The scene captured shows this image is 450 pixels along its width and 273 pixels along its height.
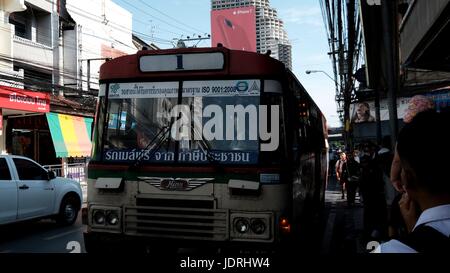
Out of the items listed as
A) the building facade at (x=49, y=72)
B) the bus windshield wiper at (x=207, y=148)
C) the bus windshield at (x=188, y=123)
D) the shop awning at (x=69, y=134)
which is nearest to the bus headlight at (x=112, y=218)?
the bus windshield at (x=188, y=123)

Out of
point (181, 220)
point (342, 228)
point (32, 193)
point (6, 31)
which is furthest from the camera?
point (6, 31)

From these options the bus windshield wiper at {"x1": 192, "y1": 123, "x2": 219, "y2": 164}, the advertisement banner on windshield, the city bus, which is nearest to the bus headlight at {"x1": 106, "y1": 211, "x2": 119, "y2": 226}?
the city bus

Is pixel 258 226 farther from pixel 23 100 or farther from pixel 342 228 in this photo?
pixel 23 100

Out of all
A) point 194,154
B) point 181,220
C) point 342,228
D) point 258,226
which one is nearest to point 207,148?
point 194,154

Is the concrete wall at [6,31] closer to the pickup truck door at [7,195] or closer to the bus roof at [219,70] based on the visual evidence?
the pickup truck door at [7,195]

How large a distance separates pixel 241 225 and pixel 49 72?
21.4 m

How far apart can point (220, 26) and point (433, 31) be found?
42603 millimetres

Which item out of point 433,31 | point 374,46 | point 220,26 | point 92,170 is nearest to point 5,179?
point 92,170

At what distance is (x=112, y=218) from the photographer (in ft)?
18.1

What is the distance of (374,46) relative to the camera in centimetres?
1231

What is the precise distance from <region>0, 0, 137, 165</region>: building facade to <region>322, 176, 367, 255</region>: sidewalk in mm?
11158

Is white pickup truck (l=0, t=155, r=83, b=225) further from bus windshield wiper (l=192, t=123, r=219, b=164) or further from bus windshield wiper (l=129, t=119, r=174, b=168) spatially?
bus windshield wiper (l=192, t=123, r=219, b=164)

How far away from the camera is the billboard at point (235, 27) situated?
4377 cm

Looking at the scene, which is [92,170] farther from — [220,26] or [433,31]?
[220,26]
